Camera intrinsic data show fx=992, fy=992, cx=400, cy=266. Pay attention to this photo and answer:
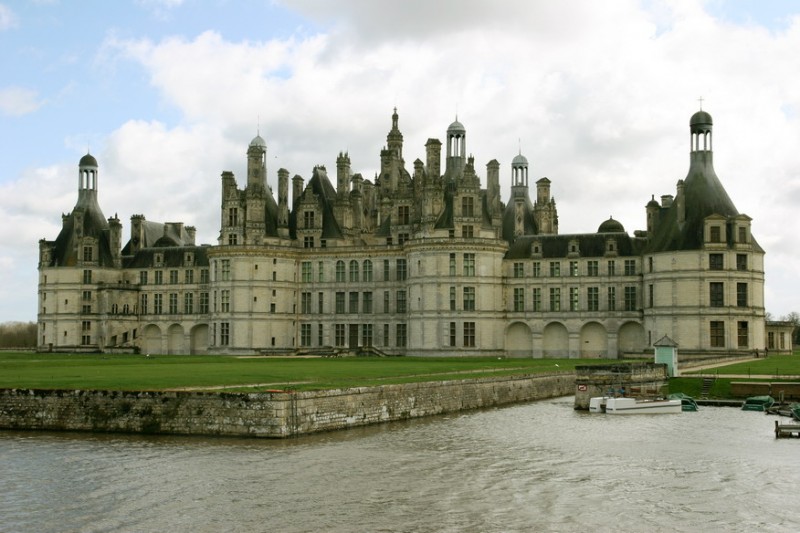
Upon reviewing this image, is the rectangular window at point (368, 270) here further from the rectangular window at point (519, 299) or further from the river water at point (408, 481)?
the river water at point (408, 481)

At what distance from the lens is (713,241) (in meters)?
70.6

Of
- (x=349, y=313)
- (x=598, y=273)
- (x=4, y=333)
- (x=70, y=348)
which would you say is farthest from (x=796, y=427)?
(x=4, y=333)

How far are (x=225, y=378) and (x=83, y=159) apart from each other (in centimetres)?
5938

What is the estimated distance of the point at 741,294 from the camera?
70.9 meters

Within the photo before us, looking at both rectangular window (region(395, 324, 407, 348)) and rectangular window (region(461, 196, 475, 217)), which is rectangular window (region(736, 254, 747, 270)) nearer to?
rectangular window (region(461, 196, 475, 217))

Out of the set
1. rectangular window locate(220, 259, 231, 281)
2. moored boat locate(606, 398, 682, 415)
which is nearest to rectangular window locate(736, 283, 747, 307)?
moored boat locate(606, 398, 682, 415)

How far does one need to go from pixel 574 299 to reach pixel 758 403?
3303 centimetres

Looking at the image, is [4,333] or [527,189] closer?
[527,189]

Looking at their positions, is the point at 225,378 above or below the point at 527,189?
below

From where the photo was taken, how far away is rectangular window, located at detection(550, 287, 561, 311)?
78.6m

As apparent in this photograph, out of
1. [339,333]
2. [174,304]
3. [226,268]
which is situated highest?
[226,268]

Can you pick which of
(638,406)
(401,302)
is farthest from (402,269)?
(638,406)

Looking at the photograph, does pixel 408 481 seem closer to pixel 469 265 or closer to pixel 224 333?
pixel 469 265

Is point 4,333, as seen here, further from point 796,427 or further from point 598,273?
point 796,427
